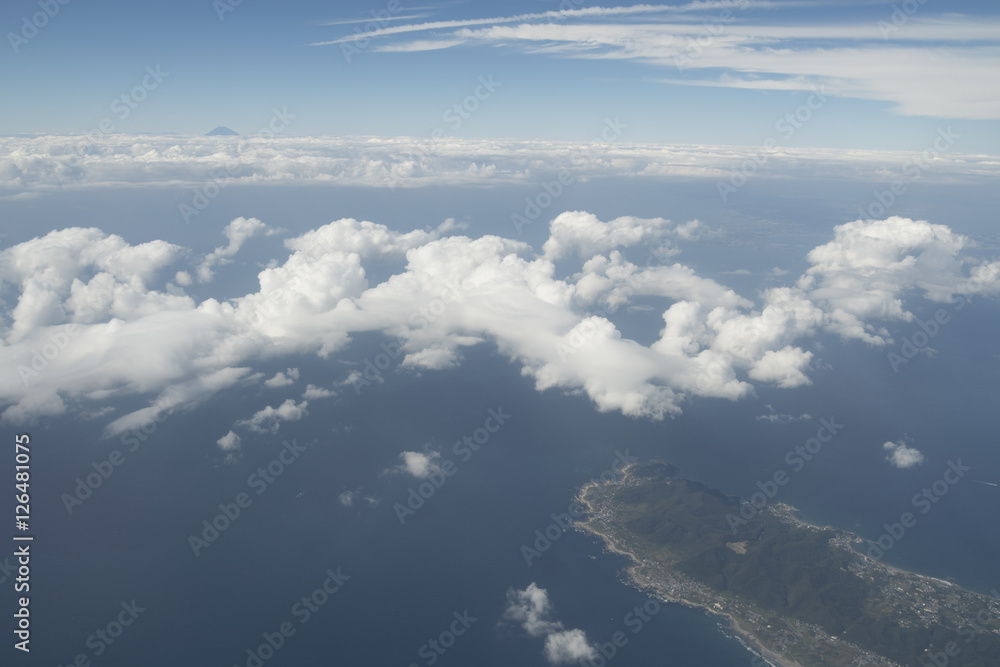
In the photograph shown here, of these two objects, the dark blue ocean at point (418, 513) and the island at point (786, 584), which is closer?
the island at point (786, 584)

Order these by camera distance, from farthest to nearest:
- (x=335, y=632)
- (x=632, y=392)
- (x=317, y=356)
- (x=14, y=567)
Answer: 1. (x=317, y=356)
2. (x=632, y=392)
3. (x=14, y=567)
4. (x=335, y=632)

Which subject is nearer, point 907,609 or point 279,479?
point 907,609

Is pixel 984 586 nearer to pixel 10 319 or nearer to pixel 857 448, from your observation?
pixel 857 448

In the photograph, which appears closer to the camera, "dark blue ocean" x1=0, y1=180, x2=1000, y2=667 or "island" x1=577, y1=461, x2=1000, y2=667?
"island" x1=577, y1=461, x2=1000, y2=667

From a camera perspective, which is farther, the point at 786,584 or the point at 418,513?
the point at 418,513

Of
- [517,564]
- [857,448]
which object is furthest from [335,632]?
[857,448]
